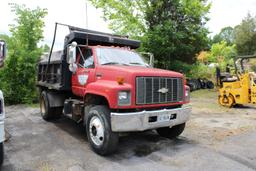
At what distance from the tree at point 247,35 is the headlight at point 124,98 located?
103 feet

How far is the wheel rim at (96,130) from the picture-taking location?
4.89 m

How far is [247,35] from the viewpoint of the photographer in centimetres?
3170

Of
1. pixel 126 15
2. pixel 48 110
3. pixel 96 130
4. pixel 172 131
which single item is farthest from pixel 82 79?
pixel 126 15

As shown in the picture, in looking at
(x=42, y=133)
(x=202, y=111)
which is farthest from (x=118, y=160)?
(x=202, y=111)

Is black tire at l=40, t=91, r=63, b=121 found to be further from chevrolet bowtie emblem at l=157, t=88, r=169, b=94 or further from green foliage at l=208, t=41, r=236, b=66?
green foliage at l=208, t=41, r=236, b=66

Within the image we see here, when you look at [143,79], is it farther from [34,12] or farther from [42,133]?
[34,12]

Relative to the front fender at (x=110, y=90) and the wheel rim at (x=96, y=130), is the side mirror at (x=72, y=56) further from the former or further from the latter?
the wheel rim at (x=96, y=130)

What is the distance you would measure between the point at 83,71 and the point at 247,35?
30.8m

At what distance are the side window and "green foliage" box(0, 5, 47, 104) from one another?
21.5 ft

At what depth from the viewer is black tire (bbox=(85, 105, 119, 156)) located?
4695mm

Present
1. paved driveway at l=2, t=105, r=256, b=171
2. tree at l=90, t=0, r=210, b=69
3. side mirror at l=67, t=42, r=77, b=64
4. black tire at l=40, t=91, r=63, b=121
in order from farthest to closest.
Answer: tree at l=90, t=0, r=210, b=69, black tire at l=40, t=91, r=63, b=121, side mirror at l=67, t=42, r=77, b=64, paved driveway at l=2, t=105, r=256, b=171

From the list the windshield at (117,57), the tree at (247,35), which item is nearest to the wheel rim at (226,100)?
the windshield at (117,57)

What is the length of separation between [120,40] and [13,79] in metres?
7.13

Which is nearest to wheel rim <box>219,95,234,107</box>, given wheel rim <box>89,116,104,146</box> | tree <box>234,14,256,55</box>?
wheel rim <box>89,116,104,146</box>
